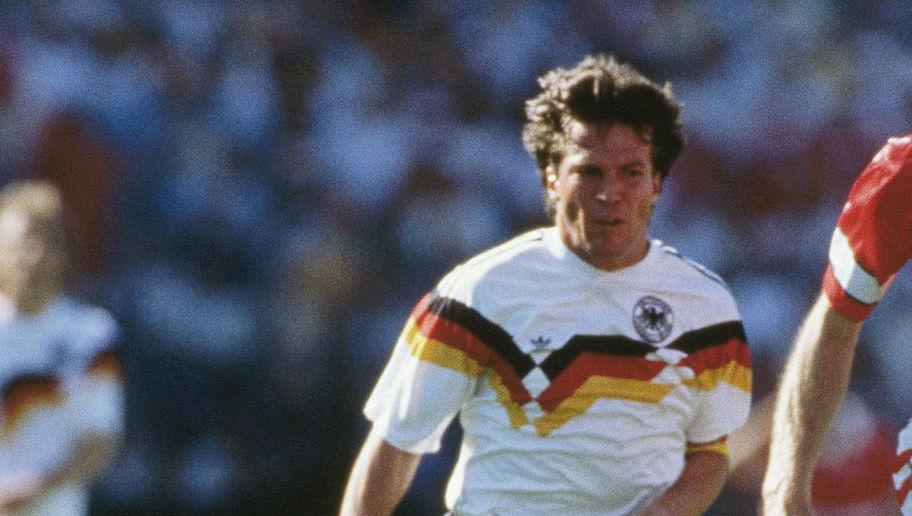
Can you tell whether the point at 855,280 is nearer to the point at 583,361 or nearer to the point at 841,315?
the point at 841,315

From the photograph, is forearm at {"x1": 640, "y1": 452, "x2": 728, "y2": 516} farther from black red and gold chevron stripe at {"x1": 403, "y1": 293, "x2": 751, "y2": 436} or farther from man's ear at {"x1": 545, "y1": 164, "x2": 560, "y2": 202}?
man's ear at {"x1": 545, "y1": 164, "x2": 560, "y2": 202}

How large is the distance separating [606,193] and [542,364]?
455mm

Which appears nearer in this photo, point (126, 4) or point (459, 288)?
point (459, 288)

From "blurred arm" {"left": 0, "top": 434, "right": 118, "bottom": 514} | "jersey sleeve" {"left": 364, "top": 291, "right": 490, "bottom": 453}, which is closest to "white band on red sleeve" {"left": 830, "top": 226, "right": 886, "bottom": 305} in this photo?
"jersey sleeve" {"left": 364, "top": 291, "right": 490, "bottom": 453}

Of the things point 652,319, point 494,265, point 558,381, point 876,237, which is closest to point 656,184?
point 652,319

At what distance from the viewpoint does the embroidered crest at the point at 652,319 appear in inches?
163

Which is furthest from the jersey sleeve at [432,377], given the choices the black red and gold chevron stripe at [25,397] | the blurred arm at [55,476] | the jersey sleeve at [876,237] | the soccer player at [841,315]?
the black red and gold chevron stripe at [25,397]

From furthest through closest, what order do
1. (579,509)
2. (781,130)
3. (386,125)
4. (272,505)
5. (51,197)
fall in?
1. (781,130)
2. (386,125)
3. (272,505)
4. (51,197)
5. (579,509)

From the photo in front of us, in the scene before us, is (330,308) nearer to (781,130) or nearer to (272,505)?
(272,505)

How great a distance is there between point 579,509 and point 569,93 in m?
1.08

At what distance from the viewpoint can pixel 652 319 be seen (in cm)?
418

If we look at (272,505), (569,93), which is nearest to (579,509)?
(569,93)

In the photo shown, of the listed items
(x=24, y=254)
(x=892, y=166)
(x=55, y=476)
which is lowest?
(x=55, y=476)

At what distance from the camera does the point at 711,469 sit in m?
4.22
